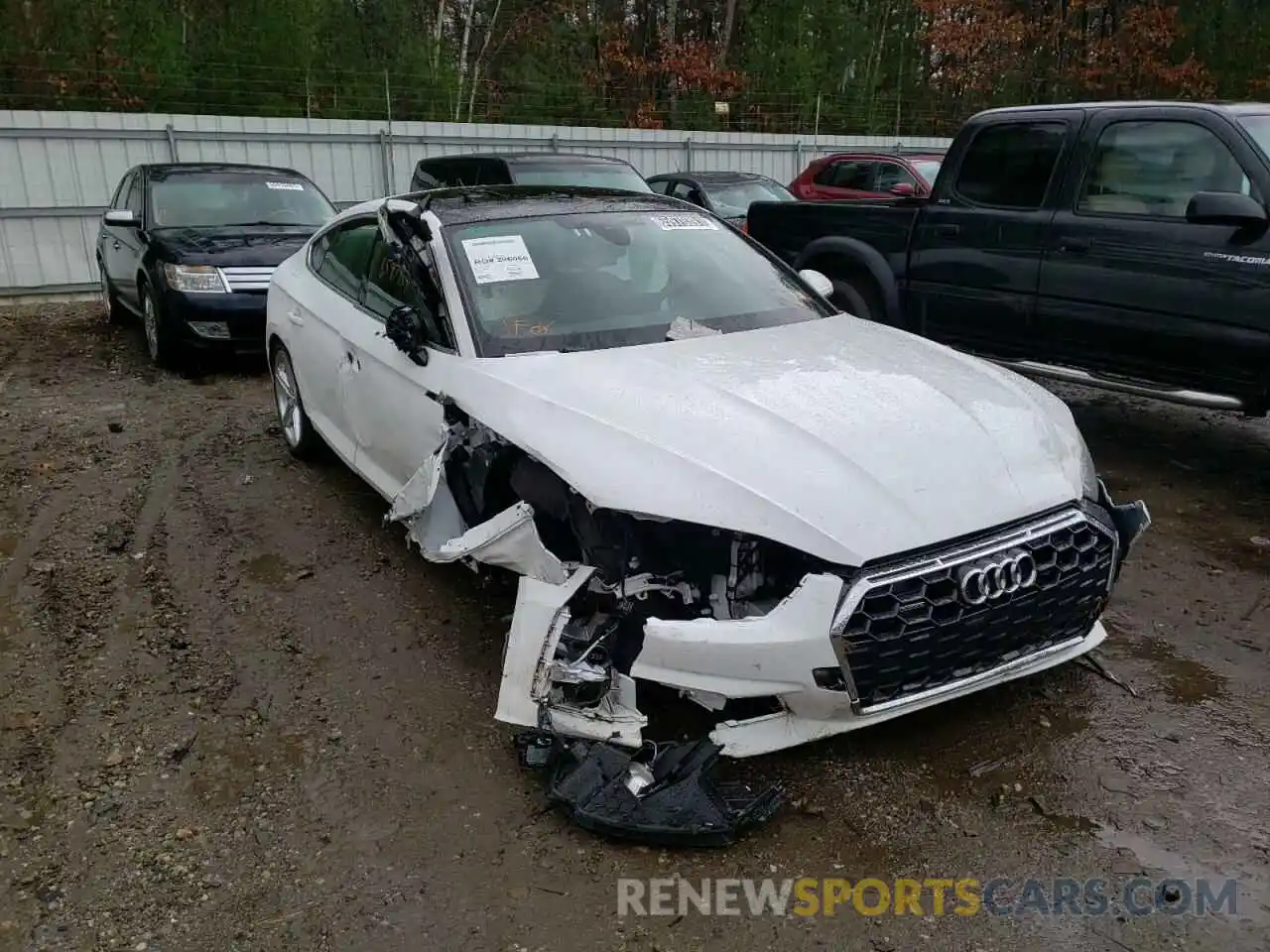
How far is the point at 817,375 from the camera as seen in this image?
11.1ft

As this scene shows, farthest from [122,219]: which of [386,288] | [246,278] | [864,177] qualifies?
[864,177]

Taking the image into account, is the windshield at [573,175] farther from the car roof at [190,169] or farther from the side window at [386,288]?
the side window at [386,288]

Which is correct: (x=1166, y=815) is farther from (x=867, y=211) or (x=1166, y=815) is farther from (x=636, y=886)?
(x=867, y=211)

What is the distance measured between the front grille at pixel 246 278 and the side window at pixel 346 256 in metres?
2.48

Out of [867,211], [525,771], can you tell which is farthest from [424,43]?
[525,771]

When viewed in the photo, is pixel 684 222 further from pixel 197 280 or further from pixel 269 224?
pixel 269 224

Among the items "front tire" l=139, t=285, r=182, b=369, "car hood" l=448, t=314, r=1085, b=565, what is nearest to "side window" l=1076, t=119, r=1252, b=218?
"car hood" l=448, t=314, r=1085, b=565

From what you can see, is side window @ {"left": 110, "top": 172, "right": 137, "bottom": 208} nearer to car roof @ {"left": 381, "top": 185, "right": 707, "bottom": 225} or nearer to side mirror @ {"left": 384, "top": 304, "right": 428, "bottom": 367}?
car roof @ {"left": 381, "top": 185, "right": 707, "bottom": 225}

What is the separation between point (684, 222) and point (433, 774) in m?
2.66

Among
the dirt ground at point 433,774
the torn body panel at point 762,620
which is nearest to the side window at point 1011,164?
the dirt ground at point 433,774

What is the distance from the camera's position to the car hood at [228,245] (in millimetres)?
7719

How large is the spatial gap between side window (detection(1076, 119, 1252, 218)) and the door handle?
0.57 ft

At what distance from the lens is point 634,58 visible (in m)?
25.0

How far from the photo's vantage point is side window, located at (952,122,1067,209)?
5.65m
